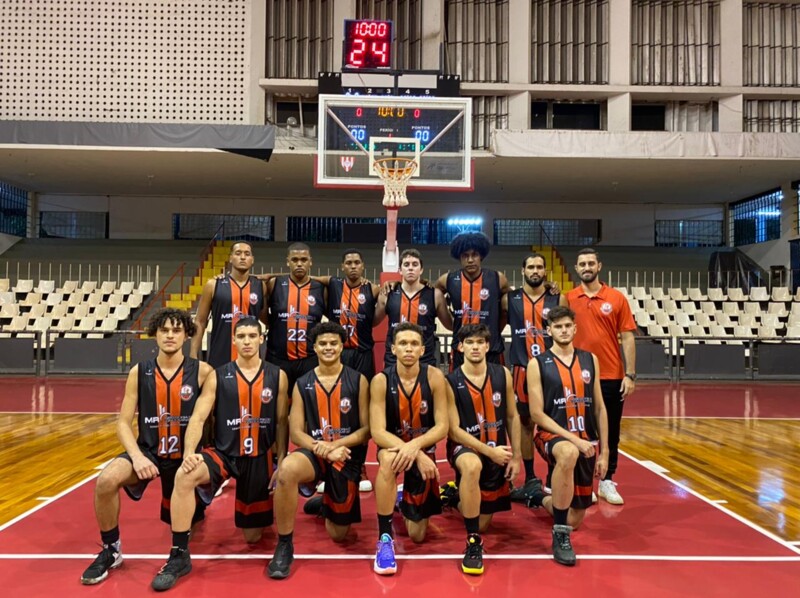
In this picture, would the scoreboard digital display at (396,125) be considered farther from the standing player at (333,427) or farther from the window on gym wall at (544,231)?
the window on gym wall at (544,231)

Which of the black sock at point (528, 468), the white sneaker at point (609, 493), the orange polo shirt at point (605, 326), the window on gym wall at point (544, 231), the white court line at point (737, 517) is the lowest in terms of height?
the white court line at point (737, 517)

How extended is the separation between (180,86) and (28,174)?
4866 millimetres

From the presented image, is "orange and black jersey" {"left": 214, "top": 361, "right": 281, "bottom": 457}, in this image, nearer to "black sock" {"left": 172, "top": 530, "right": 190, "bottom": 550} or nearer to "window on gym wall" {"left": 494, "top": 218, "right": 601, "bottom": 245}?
"black sock" {"left": 172, "top": 530, "right": 190, "bottom": 550}

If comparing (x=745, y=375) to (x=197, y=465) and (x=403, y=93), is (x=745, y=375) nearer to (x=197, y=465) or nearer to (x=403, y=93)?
(x=403, y=93)

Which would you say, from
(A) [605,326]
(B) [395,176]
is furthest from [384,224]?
(A) [605,326]

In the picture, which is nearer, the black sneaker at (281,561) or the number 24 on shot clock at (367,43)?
the black sneaker at (281,561)

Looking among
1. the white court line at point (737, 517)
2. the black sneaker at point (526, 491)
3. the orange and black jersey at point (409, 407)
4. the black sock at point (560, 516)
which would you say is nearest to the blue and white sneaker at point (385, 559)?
the orange and black jersey at point (409, 407)

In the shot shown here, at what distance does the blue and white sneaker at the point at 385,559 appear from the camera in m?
2.97

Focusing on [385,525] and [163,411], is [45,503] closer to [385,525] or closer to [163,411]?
[163,411]

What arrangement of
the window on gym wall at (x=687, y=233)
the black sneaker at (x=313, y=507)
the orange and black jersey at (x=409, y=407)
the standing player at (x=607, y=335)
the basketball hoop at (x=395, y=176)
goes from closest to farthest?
the orange and black jersey at (x=409, y=407), the black sneaker at (x=313, y=507), the standing player at (x=607, y=335), the basketball hoop at (x=395, y=176), the window on gym wall at (x=687, y=233)

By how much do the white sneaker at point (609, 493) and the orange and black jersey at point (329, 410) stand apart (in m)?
1.89

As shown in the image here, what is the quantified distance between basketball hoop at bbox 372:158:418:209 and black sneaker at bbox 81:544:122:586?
5.94 meters

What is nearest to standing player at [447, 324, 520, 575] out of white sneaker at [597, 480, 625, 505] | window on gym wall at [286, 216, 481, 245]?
white sneaker at [597, 480, 625, 505]

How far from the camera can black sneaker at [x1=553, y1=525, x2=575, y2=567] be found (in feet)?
10.2
